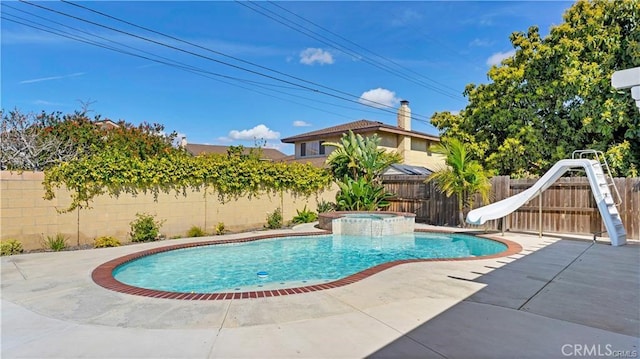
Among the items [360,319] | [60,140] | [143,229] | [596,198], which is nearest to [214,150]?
[60,140]

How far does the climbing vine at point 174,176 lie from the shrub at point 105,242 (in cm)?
105

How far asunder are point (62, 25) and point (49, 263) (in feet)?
27.6

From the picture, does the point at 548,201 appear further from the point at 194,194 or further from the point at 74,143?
the point at 74,143

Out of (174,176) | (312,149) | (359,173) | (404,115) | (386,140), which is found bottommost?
(174,176)

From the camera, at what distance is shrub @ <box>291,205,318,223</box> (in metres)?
15.8

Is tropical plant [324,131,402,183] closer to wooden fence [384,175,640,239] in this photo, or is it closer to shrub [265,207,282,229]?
wooden fence [384,175,640,239]

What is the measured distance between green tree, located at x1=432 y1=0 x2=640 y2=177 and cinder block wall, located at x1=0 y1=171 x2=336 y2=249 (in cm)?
1033

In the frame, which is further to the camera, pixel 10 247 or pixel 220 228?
pixel 220 228

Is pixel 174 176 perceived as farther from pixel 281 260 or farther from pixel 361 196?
pixel 361 196

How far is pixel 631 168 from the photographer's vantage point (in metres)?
13.2

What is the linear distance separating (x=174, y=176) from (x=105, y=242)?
9.55 ft

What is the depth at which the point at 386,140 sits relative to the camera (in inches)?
953

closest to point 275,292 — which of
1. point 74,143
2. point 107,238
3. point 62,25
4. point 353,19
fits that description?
point 107,238

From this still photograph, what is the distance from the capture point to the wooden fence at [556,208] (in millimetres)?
10812
